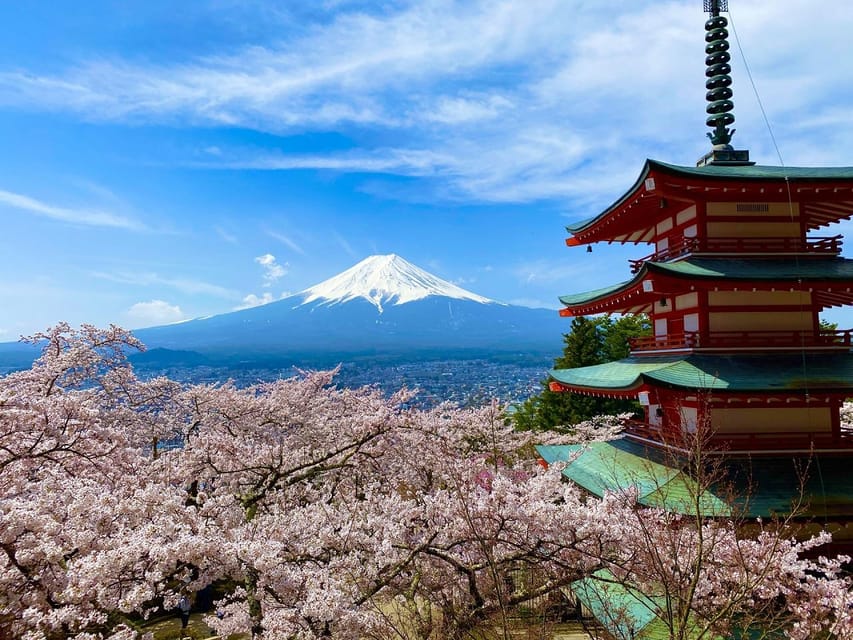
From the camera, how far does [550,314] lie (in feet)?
577

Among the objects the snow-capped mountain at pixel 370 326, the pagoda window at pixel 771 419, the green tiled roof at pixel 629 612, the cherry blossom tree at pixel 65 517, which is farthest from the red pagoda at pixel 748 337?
the snow-capped mountain at pixel 370 326

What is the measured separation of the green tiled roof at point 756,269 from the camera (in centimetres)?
736

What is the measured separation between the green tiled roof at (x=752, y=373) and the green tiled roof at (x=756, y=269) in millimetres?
1265

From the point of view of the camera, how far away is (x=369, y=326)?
126 meters

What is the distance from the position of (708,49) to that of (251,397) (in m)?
12.0

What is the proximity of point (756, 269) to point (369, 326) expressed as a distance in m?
120

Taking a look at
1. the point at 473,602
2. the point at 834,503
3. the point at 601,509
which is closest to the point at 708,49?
the point at 834,503

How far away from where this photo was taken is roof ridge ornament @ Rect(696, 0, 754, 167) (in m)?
9.42

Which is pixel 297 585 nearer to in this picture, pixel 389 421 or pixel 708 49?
pixel 389 421

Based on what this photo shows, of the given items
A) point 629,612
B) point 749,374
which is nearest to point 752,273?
point 749,374

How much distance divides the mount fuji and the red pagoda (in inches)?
3207

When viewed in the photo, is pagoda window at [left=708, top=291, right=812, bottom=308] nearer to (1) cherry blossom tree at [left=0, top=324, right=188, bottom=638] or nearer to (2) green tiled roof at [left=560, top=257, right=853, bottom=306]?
(2) green tiled roof at [left=560, top=257, right=853, bottom=306]

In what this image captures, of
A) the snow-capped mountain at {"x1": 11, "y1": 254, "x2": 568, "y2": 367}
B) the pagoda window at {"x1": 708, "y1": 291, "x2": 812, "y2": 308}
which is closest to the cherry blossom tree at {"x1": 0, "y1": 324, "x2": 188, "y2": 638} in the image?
the pagoda window at {"x1": 708, "y1": 291, "x2": 812, "y2": 308}

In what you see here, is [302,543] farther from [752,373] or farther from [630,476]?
[752,373]
